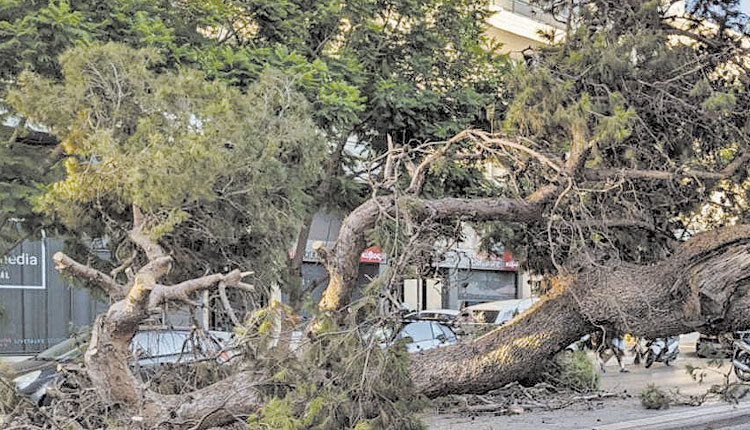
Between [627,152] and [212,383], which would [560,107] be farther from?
[212,383]

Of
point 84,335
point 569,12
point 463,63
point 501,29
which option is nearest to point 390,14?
point 463,63

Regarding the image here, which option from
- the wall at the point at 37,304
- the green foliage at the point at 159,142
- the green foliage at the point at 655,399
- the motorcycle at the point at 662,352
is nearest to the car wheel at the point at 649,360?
the motorcycle at the point at 662,352

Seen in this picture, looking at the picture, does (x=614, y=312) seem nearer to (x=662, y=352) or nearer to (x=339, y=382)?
(x=339, y=382)

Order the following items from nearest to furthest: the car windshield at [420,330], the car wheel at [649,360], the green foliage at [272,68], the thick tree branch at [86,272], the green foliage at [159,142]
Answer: the thick tree branch at [86,272]
the green foliage at [159,142]
the green foliage at [272,68]
the car windshield at [420,330]
the car wheel at [649,360]

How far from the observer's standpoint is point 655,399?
12.6m

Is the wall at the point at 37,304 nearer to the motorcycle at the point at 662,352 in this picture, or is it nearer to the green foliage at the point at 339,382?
the green foliage at the point at 339,382

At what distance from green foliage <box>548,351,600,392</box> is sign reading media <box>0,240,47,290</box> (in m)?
11.4

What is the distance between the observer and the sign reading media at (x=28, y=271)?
1773cm

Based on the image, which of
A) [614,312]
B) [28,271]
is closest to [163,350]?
[614,312]

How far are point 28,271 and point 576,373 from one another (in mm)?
12152

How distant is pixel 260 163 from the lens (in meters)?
8.48

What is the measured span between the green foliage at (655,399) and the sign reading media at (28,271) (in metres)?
12.7

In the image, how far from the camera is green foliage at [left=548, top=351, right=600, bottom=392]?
12852mm

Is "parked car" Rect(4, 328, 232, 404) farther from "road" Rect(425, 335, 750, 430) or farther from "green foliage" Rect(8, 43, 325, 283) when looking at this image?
"road" Rect(425, 335, 750, 430)
